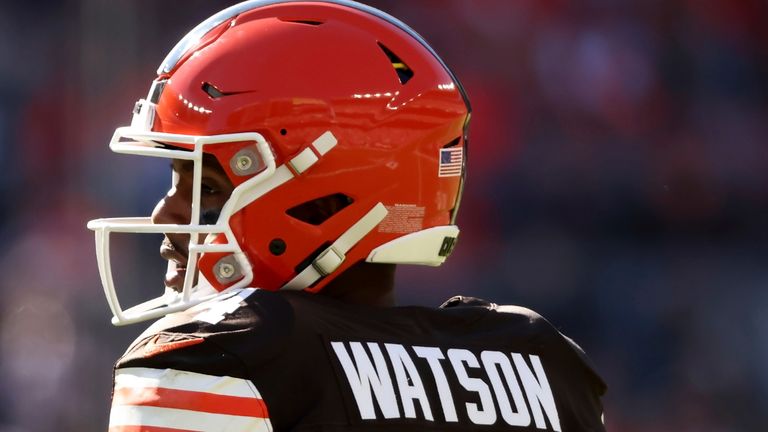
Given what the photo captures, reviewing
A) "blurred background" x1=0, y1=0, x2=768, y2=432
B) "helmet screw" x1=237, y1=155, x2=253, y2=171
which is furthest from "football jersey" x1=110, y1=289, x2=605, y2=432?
"blurred background" x1=0, y1=0, x2=768, y2=432

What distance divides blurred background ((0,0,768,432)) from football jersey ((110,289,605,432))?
3.16 metres

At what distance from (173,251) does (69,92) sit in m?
3.71

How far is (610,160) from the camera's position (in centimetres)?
513

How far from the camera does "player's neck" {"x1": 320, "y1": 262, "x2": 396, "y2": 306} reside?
1.80 m

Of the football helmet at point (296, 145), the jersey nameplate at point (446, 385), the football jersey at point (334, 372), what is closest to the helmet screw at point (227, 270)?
the football helmet at point (296, 145)

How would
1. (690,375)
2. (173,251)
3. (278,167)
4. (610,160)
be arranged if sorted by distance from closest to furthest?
(278,167) < (173,251) < (690,375) < (610,160)

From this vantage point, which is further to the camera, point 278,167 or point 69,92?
point 69,92

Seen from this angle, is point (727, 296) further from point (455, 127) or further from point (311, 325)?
point (311, 325)

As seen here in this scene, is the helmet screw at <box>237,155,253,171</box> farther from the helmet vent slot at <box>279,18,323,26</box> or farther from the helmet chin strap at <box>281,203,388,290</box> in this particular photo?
the helmet vent slot at <box>279,18,323,26</box>

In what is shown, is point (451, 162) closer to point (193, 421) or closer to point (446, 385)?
point (446, 385)

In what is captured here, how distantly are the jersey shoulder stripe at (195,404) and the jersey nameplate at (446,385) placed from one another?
15 cm

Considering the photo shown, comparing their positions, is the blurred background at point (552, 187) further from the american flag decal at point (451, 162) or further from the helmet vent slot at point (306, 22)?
the helmet vent slot at point (306, 22)

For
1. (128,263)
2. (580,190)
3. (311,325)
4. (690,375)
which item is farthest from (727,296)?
(311,325)

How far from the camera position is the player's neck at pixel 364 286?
1798 millimetres
